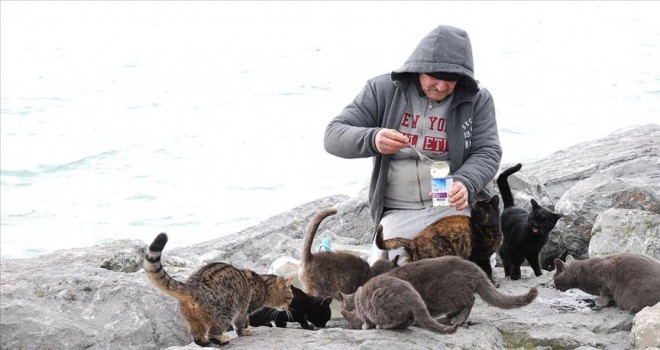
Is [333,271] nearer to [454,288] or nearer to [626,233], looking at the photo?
[454,288]

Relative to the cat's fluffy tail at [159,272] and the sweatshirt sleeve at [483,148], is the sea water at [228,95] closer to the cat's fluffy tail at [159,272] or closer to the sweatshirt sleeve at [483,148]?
the sweatshirt sleeve at [483,148]

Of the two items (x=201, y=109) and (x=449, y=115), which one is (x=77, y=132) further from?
(x=449, y=115)

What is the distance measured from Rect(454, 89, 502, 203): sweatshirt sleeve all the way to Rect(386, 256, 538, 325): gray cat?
3.51ft

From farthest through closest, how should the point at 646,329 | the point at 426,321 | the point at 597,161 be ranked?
the point at 597,161
the point at 646,329
the point at 426,321

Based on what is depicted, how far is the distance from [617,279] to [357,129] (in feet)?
6.28

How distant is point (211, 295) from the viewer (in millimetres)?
5402

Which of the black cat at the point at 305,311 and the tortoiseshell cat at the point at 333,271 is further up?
the tortoiseshell cat at the point at 333,271

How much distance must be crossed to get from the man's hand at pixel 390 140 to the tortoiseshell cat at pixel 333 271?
0.57 metres

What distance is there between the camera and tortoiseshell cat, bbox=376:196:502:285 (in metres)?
6.26

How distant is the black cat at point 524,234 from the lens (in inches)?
264

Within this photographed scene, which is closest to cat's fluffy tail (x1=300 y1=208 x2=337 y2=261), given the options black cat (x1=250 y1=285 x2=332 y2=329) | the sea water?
black cat (x1=250 y1=285 x2=332 y2=329)

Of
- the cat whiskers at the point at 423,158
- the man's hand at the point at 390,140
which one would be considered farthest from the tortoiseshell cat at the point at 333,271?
the cat whiskers at the point at 423,158

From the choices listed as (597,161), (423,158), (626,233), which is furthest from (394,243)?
(597,161)

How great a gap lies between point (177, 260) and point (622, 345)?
422cm
